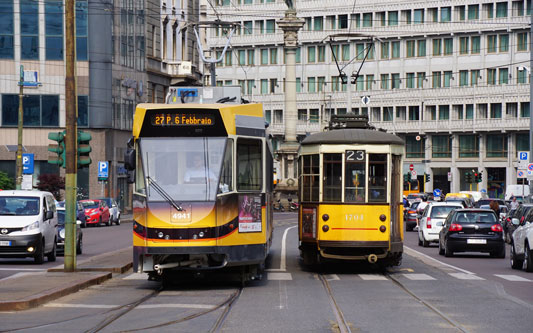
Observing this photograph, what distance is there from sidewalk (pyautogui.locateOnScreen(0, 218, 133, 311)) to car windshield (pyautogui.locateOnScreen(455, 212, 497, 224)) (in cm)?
1024

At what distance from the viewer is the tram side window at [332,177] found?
22891 millimetres

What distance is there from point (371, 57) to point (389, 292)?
84649mm

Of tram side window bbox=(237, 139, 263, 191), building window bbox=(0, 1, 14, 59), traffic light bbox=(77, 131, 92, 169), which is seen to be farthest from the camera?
building window bbox=(0, 1, 14, 59)

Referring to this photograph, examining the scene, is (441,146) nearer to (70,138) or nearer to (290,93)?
(290,93)

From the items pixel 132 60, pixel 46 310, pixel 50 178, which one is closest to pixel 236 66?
pixel 132 60

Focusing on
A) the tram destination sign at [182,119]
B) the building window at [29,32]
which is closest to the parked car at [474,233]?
the tram destination sign at [182,119]

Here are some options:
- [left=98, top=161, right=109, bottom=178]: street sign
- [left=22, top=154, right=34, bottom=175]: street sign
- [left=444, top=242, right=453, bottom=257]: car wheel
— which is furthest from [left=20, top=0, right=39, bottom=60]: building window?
[left=444, top=242, right=453, bottom=257]: car wheel

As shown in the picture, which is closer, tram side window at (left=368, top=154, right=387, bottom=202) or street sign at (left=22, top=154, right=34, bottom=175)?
tram side window at (left=368, top=154, right=387, bottom=202)

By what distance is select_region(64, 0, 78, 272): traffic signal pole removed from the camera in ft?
67.1

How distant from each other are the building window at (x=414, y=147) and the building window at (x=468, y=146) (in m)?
4.07

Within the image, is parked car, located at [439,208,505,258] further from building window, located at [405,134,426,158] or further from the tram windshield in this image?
building window, located at [405,134,426,158]

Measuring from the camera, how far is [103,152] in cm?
6844

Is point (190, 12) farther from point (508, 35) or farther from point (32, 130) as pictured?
point (508, 35)

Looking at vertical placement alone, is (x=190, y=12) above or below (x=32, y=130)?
above
